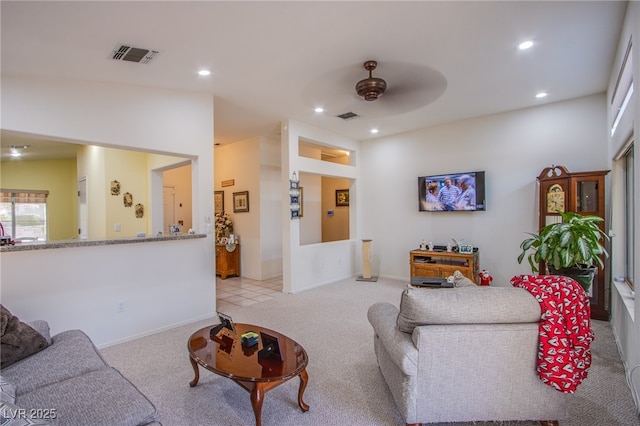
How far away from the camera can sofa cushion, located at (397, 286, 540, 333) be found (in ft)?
5.66

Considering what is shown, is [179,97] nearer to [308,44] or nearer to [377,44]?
[308,44]

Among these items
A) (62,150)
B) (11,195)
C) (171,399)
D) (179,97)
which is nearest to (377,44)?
(179,97)

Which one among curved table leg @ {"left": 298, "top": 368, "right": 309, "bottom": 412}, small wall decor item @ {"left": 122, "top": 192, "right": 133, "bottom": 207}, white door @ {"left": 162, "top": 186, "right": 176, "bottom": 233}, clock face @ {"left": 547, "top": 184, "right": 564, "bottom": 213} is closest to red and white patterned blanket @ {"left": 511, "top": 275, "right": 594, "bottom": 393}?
curved table leg @ {"left": 298, "top": 368, "right": 309, "bottom": 412}

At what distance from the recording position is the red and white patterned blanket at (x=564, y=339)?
1.65 meters

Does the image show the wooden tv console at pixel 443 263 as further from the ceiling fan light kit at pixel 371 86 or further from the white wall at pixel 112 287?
the white wall at pixel 112 287

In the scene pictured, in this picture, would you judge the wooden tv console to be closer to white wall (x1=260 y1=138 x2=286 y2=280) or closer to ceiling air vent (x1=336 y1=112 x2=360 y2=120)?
ceiling air vent (x1=336 y1=112 x2=360 y2=120)

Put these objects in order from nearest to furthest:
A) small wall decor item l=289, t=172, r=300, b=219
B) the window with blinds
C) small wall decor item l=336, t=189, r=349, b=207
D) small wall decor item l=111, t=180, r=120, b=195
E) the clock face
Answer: the clock face, small wall decor item l=289, t=172, r=300, b=219, small wall decor item l=111, t=180, r=120, b=195, the window with blinds, small wall decor item l=336, t=189, r=349, b=207

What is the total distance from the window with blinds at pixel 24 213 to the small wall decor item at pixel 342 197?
6.87 metres

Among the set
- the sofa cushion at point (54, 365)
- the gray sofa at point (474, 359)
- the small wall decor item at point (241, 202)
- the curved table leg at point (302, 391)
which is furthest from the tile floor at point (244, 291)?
the gray sofa at point (474, 359)

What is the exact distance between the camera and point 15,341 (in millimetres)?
1921

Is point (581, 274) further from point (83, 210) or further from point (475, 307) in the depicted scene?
point (83, 210)

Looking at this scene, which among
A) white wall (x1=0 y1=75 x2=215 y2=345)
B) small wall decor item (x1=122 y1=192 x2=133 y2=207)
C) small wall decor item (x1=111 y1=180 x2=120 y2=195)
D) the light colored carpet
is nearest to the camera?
the light colored carpet

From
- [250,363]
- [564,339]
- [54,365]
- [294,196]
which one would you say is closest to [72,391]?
[54,365]

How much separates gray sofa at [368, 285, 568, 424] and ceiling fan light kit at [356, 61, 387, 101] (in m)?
2.14
